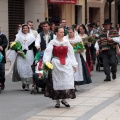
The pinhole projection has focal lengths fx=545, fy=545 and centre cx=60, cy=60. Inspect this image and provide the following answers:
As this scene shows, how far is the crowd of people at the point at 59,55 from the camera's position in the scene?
11062mm

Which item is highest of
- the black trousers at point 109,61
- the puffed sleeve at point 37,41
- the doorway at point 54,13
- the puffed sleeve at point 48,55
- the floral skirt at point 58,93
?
the doorway at point 54,13

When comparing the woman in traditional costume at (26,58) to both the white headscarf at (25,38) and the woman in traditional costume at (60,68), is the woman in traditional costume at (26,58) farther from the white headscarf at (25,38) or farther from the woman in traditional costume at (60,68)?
the woman in traditional costume at (60,68)

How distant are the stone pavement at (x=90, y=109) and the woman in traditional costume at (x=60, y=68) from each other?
298mm

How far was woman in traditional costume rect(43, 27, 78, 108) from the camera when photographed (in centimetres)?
1103

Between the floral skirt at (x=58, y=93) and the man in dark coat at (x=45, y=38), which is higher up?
the man in dark coat at (x=45, y=38)

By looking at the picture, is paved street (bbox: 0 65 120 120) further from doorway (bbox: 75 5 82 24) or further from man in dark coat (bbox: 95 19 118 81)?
doorway (bbox: 75 5 82 24)

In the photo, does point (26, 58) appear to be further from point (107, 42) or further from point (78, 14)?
point (78, 14)

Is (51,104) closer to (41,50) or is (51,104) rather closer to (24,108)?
(24,108)

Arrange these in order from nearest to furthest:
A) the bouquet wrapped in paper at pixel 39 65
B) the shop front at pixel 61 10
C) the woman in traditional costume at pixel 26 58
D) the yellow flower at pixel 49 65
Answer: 1. the yellow flower at pixel 49 65
2. the bouquet wrapped in paper at pixel 39 65
3. the woman in traditional costume at pixel 26 58
4. the shop front at pixel 61 10

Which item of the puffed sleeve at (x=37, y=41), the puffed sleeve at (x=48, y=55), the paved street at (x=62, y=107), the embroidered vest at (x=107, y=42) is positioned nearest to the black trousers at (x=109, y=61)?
the embroidered vest at (x=107, y=42)

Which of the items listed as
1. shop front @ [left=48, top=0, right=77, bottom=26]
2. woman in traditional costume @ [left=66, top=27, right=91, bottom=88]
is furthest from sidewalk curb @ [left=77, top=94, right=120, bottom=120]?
shop front @ [left=48, top=0, right=77, bottom=26]

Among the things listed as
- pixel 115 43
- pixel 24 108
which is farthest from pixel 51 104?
pixel 115 43

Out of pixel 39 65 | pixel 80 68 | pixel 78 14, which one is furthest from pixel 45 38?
pixel 78 14

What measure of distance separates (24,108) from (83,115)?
1.56m
